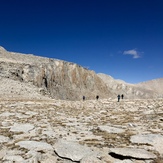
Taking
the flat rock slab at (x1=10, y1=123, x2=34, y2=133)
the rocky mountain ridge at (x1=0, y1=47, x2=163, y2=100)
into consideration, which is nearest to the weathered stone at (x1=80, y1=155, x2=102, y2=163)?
the flat rock slab at (x1=10, y1=123, x2=34, y2=133)

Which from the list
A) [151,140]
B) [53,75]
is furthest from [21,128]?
[53,75]

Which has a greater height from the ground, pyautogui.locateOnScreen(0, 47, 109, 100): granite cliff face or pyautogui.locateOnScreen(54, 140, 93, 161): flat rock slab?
pyautogui.locateOnScreen(0, 47, 109, 100): granite cliff face

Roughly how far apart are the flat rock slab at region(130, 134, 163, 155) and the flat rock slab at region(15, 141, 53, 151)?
12.9 ft

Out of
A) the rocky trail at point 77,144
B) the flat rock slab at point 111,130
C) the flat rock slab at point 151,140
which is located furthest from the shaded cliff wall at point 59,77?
the flat rock slab at point 151,140

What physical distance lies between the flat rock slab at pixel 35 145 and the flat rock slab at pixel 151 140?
3.94 metres

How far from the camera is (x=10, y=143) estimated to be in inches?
372

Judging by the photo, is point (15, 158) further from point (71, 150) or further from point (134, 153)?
point (134, 153)

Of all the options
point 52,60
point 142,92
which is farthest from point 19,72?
point 142,92

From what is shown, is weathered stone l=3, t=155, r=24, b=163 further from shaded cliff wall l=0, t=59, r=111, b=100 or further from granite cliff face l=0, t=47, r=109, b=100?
shaded cliff wall l=0, t=59, r=111, b=100

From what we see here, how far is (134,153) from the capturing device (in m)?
8.34

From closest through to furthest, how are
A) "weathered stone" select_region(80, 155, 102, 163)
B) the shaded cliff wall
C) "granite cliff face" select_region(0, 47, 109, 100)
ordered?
"weathered stone" select_region(80, 155, 102, 163) → the shaded cliff wall → "granite cliff face" select_region(0, 47, 109, 100)

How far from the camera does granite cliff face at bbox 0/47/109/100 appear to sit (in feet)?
227

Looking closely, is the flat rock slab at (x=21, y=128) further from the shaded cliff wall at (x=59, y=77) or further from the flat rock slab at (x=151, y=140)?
the shaded cliff wall at (x=59, y=77)

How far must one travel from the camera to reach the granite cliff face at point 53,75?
69062 millimetres
